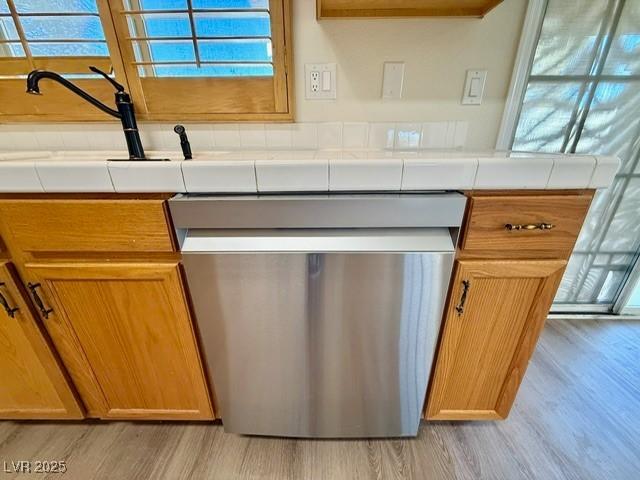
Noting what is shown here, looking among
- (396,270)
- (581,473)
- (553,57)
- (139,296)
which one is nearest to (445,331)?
(396,270)

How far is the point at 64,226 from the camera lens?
2.09ft

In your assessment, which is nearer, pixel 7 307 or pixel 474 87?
pixel 7 307

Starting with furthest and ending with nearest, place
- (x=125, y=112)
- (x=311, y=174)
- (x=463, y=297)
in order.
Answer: (x=125, y=112), (x=463, y=297), (x=311, y=174)

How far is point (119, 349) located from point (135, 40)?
106 cm

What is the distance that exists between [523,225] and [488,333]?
0.33 m

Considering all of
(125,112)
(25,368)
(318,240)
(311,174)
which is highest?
(125,112)

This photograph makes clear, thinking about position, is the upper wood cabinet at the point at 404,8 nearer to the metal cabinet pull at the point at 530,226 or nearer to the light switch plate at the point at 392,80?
the light switch plate at the point at 392,80

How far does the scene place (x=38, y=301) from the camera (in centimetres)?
71

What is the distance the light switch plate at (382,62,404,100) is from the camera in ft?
3.17

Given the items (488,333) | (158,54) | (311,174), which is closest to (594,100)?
(488,333)

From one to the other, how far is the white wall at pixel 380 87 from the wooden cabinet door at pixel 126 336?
0.63m

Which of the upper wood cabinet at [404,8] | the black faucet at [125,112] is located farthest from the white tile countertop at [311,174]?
the upper wood cabinet at [404,8]

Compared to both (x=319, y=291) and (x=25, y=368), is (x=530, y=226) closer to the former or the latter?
(x=319, y=291)

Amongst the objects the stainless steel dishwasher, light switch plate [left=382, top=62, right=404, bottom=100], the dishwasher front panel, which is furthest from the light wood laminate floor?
light switch plate [left=382, top=62, right=404, bottom=100]
